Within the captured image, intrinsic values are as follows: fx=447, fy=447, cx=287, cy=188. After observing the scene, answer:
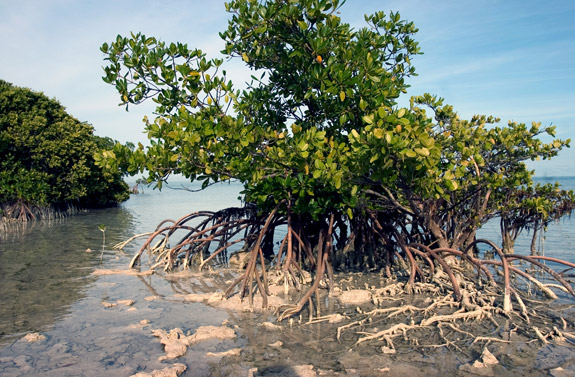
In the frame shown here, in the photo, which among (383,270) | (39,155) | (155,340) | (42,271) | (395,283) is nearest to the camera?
(155,340)

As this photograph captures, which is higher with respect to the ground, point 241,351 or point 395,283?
point 395,283

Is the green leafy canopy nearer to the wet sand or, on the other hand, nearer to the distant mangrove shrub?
the wet sand

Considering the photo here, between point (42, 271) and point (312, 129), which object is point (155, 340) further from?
point (42, 271)

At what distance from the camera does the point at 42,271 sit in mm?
9625

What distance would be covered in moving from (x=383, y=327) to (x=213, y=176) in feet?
11.8

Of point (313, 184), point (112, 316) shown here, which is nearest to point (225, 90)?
point (313, 184)

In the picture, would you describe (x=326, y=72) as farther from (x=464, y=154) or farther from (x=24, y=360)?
(x=24, y=360)

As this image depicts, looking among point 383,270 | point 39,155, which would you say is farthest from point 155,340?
point 39,155

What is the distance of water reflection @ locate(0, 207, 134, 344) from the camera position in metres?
6.57

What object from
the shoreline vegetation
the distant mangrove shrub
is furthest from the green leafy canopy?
the distant mangrove shrub

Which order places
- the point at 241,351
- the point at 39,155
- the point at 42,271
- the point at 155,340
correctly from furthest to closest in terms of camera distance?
the point at 39,155
the point at 42,271
the point at 155,340
the point at 241,351

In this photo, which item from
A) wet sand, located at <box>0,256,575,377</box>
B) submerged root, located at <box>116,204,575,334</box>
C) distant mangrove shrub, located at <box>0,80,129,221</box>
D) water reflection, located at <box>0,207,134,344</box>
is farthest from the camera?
distant mangrove shrub, located at <box>0,80,129,221</box>

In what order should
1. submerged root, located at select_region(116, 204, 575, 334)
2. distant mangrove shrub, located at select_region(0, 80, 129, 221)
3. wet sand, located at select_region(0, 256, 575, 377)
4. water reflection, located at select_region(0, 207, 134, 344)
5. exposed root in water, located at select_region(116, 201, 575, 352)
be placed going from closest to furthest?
Answer: wet sand, located at select_region(0, 256, 575, 377) → exposed root in water, located at select_region(116, 201, 575, 352) → submerged root, located at select_region(116, 204, 575, 334) → water reflection, located at select_region(0, 207, 134, 344) → distant mangrove shrub, located at select_region(0, 80, 129, 221)

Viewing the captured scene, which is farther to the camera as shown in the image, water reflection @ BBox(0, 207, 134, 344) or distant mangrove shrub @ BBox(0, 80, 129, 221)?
distant mangrove shrub @ BBox(0, 80, 129, 221)
